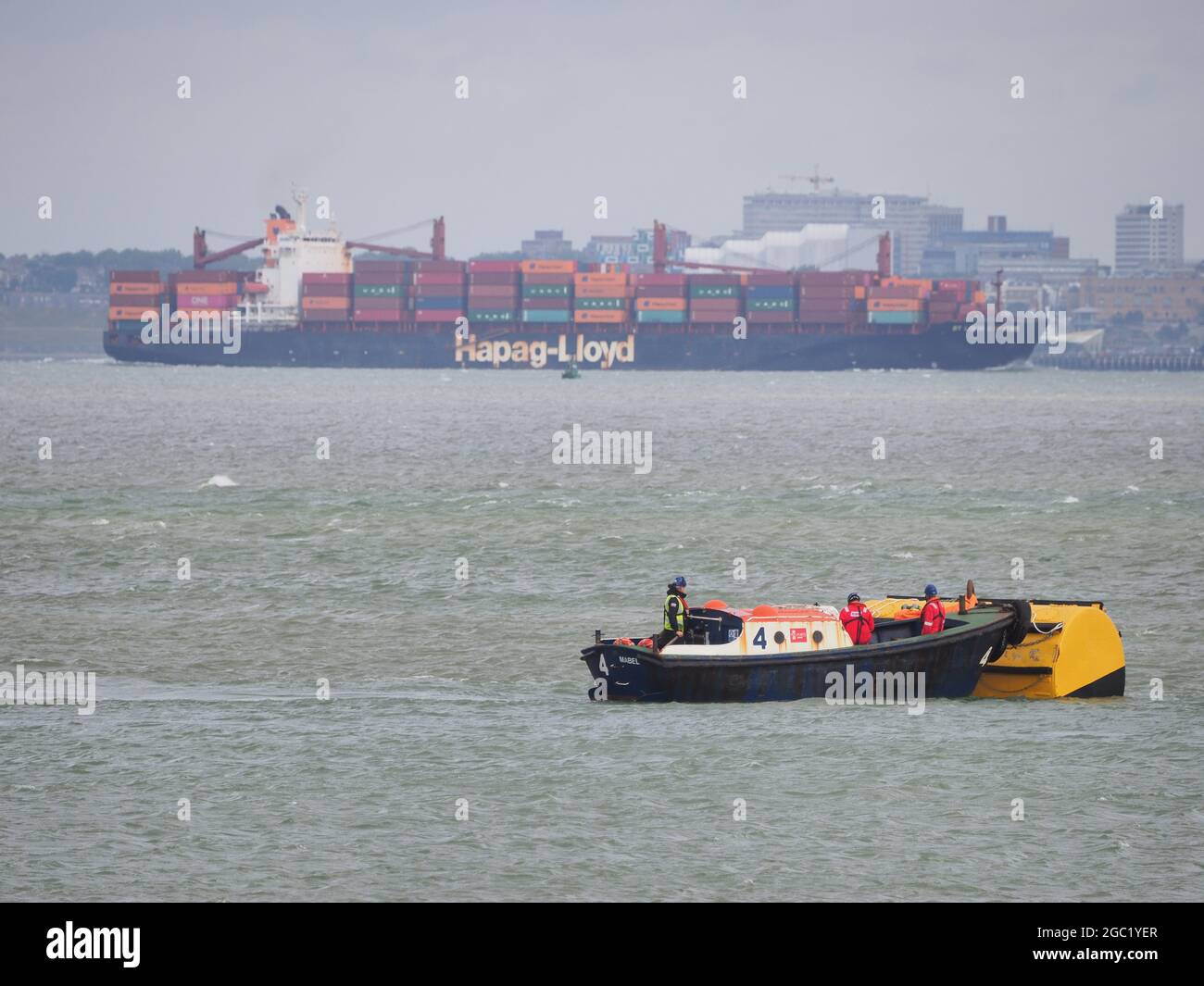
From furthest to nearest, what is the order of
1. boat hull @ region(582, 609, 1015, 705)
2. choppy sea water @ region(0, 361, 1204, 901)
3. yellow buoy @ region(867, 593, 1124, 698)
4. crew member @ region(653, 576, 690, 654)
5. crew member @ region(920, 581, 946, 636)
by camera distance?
yellow buoy @ region(867, 593, 1124, 698) → crew member @ region(920, 581, 946, 636) → boat hull @ region(582, 609, 1015, 705) → crew member @ region(653, 576, 690, 654) → choppy sea water @ region(0, 361, 1204, 901)

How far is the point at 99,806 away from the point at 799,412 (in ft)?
368

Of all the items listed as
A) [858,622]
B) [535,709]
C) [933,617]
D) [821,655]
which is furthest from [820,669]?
[535,709]

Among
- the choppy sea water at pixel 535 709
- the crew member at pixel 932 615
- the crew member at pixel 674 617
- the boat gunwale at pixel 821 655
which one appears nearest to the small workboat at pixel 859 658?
the boat gunwale at pixel 821 655

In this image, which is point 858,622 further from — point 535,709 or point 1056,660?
point 535,709

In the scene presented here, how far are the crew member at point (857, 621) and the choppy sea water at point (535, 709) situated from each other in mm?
1396

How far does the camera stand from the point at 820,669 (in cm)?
2811

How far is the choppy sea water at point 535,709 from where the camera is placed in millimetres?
20953

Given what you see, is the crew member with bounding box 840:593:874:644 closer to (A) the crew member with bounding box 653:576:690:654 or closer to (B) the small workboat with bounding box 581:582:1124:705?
(B) the small workboat with bounding box 581:582:1124:705

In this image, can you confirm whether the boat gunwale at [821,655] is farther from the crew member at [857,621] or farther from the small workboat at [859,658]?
the crew member at [857,621]

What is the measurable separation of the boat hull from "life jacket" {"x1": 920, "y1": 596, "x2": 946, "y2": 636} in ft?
1.14

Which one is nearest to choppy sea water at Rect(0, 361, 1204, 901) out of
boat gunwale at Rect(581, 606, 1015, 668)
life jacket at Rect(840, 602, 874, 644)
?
boat gunwale at Rect(581, 606, 1015, 668)

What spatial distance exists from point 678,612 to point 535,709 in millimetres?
3059

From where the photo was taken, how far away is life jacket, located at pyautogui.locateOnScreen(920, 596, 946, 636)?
28.4m
